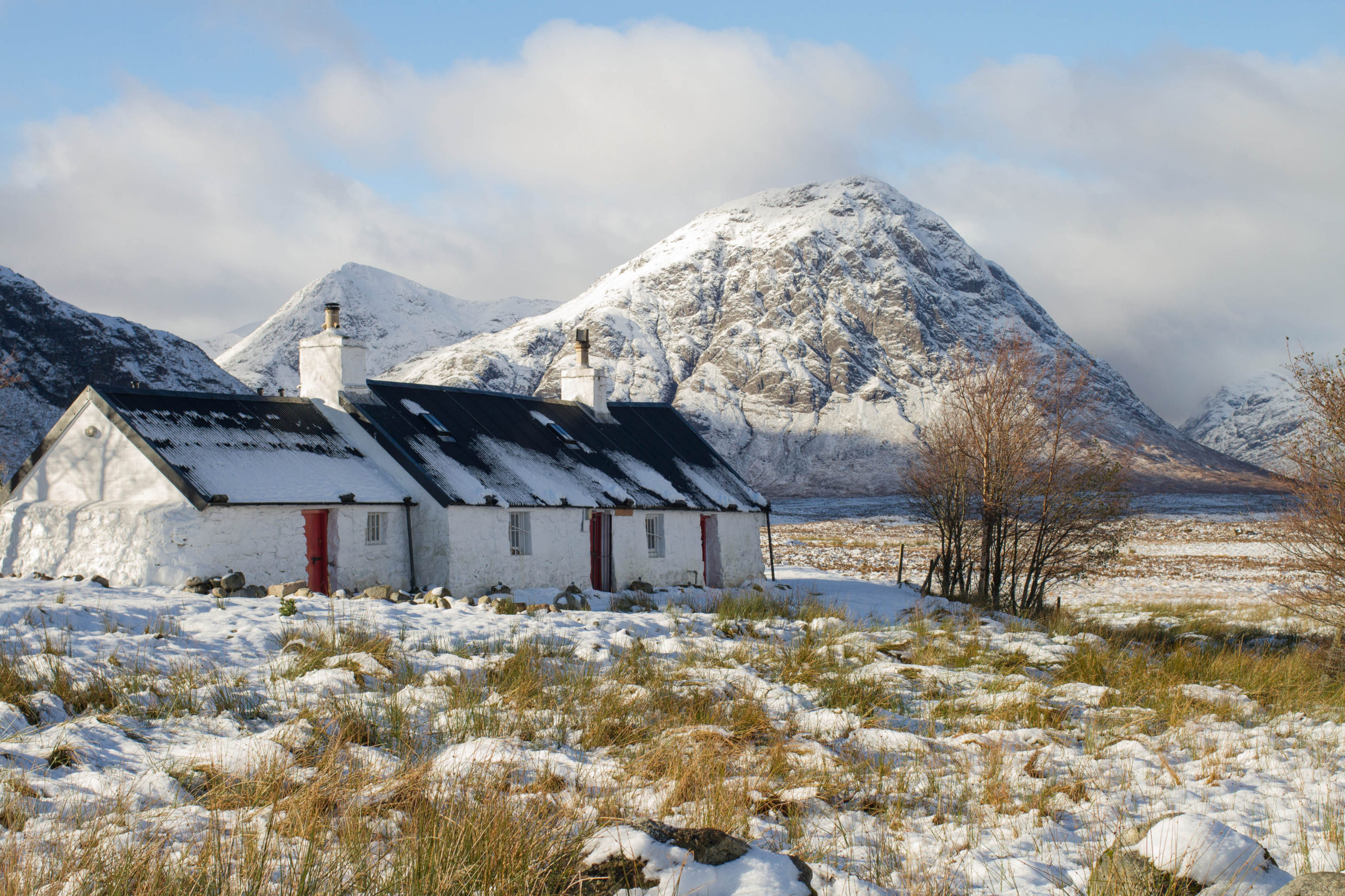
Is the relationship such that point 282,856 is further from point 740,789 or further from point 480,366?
point 480,366

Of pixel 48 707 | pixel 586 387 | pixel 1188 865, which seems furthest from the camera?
pixel 586 387

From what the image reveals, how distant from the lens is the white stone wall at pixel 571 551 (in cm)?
2080

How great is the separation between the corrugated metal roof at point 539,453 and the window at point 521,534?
0.58 meters

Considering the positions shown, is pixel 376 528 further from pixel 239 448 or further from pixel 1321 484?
pixel 1321 484

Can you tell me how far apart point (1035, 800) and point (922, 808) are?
2.67 ft

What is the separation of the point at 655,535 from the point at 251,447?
→ 33.6 ft

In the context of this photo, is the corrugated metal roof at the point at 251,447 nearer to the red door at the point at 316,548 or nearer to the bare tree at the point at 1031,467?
the red door at the point at 316,548

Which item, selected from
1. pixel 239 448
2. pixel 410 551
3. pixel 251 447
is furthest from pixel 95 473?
pixel 410 551

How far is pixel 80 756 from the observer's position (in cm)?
688

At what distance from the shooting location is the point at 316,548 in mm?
19484

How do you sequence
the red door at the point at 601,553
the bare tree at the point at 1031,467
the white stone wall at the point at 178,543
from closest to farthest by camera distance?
Result: the white stone wall at the point at 178,543
the bare tree at the point at 1031,467
the red door at the point at 601,553

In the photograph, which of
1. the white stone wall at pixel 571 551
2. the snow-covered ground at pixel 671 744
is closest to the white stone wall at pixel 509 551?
the white stone wall at pixel 571 551

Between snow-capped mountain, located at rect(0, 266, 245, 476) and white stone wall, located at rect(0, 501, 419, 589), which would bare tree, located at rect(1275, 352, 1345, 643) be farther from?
snow-capped mountain, located at rect(0, 266, 245, 476)

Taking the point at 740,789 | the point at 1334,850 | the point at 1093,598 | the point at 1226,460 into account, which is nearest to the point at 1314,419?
the point at 1334,850
